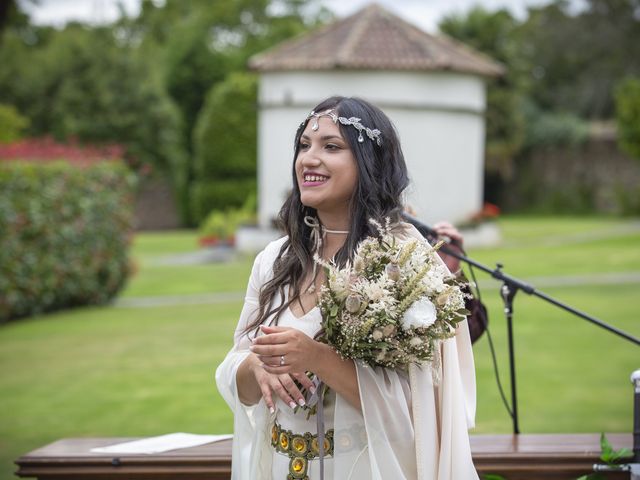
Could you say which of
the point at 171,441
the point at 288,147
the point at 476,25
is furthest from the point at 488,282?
the point at 476,25

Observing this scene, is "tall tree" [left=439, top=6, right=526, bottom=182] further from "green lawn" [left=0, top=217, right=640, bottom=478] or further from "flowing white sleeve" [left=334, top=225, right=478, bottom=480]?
"flowing white sleeve" [left=334, top=225, right=478, bottom=480]

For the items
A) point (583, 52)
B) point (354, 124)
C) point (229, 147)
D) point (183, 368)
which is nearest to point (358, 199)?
point (354, 124)

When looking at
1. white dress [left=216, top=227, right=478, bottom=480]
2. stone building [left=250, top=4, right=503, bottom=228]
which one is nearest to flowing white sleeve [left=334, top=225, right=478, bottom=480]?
white dress [left=216, top=227, right=478, bottom=480]

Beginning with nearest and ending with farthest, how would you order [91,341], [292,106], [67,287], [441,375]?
1. [441,375]
2. [91,341]
3. [67,287]
4. [292,106]

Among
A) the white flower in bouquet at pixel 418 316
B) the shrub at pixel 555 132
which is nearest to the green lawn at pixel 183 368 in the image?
the white flower in bouquet at pixel 418 316

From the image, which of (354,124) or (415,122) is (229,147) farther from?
(354,124)

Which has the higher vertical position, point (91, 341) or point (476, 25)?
point (476, 25)

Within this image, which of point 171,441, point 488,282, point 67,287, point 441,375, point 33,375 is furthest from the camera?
point 488,282

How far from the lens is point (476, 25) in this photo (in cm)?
3934

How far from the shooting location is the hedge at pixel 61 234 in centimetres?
1302

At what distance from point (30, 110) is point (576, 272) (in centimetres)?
3132

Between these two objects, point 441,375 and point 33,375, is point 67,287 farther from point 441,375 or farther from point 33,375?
point 441,375

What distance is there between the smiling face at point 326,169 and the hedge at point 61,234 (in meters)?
10.7

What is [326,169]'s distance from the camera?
2.91 metres
